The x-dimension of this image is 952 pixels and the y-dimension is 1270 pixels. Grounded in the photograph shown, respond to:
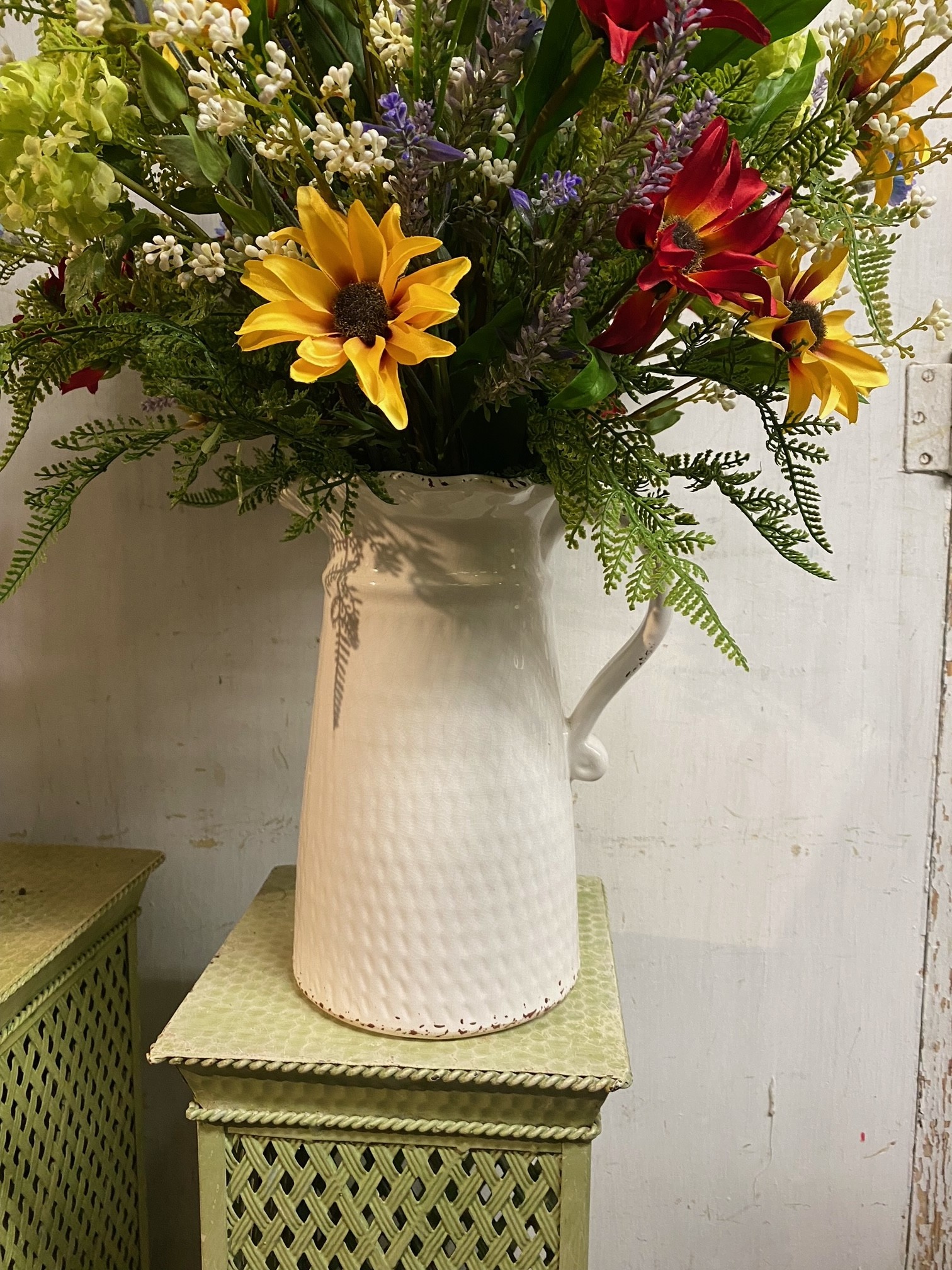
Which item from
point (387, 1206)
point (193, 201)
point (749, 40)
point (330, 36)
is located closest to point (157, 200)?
point (193, 201)

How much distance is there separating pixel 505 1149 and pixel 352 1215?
0.12 metres

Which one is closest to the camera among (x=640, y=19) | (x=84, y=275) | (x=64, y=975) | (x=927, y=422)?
(x=640, y=19)

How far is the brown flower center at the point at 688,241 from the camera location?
488 mm

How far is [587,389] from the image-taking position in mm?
508

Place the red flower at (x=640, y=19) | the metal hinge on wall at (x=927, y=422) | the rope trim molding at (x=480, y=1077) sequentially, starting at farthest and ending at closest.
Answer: the metal hinge on wall at (x=927, y=422)
the rope trim molding at (x=480, y=1077)
the red flower at (x=640, y=19)

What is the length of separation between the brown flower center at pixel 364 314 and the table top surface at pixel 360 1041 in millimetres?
475

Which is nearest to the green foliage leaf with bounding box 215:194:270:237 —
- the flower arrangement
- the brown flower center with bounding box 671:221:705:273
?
the flower arrangement

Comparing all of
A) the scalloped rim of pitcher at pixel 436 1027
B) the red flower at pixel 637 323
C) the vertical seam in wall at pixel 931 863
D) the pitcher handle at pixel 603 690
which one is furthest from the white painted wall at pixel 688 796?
the red flower at pixel 637 323

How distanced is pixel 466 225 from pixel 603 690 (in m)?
0.35

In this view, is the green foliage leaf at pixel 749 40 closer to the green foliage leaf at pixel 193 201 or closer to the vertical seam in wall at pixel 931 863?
the green foliage leaf at pixel 193 201

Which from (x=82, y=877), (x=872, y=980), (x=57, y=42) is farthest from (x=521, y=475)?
(x=872, y=980)

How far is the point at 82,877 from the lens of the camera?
36.5 inches

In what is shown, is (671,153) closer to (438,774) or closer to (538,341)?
(538,341)

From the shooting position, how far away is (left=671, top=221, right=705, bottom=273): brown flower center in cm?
49
